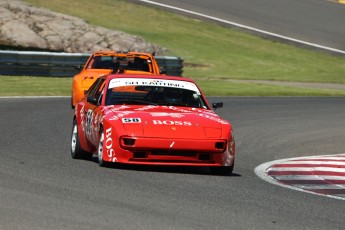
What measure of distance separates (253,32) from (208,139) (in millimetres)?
33008

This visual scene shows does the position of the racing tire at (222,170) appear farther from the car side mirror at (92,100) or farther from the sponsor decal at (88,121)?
the car side mirror at (92,100)

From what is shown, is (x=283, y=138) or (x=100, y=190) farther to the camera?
(x=283, y=138)

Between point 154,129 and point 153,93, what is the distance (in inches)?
59.9

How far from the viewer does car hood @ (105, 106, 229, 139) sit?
1270 cm

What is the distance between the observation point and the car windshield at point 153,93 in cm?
1402

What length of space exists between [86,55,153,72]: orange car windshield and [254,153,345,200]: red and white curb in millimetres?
7742

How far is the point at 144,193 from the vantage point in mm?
10578

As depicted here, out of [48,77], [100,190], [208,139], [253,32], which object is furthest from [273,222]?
[253,32]

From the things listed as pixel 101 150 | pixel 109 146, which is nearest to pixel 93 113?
pixel 101 150

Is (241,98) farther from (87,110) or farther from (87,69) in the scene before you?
(87,110)

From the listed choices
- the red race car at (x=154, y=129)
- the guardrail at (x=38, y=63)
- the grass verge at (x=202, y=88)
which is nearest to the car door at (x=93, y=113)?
the red race car at (x=154, y=129)

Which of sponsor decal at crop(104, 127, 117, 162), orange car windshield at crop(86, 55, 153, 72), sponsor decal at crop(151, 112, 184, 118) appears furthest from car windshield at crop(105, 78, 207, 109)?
orange car windshield at crop(86, 55, 153, 72)

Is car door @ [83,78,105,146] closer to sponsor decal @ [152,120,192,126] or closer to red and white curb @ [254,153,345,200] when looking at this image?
sponsor decal @ [152,120,192,126]

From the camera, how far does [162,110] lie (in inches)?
534
